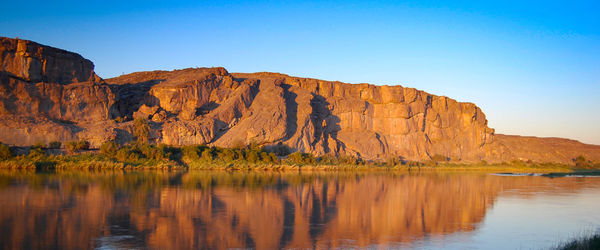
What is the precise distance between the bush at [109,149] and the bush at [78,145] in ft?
7.20

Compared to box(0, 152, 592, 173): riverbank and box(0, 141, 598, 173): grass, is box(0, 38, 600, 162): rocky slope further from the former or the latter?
box(0, 152, 592, 173): riverbank

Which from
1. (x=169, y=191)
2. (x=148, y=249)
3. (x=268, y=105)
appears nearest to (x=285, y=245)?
(x=148, y=249)

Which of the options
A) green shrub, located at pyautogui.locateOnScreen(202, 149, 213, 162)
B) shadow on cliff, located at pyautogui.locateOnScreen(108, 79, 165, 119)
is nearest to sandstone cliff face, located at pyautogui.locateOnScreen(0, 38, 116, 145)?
shadow on cliff, located at pyautogui.locateOnScreen(108, 79, 165, 119)

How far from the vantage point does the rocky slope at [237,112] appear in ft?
143

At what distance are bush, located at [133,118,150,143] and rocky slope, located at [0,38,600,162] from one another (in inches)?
38.7

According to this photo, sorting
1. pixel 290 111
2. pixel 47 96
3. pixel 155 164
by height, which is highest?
pixel 290 111

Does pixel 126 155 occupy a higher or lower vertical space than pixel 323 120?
lower

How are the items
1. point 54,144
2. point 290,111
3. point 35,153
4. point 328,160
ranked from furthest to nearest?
point 290,111
point 328,160
point 54,144
point 35,153

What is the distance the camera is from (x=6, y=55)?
43.1 m

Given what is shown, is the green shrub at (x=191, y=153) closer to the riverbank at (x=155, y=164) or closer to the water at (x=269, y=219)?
the riverbank at (x=155, y=164)

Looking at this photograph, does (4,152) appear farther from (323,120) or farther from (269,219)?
(323,120)

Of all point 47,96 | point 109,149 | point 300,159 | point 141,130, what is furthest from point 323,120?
point 47,96

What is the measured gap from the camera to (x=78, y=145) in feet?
135

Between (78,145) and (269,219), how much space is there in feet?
111
